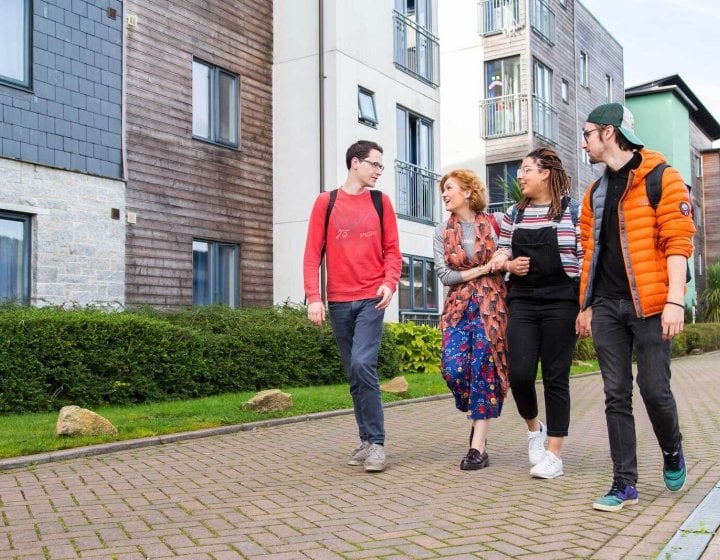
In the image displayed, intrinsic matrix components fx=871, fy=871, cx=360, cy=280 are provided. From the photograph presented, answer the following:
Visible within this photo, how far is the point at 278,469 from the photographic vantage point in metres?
6.05

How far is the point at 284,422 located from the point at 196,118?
24.8 ft

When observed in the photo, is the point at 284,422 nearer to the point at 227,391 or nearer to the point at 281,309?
the point at 227,391

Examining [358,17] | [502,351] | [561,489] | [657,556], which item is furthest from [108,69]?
[657,556]

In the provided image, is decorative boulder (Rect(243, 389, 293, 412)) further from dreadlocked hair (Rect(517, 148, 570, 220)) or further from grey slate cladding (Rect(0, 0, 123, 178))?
grey slate cladding (Rect(0, 0, 123, 178))

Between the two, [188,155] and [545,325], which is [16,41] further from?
[545,325]

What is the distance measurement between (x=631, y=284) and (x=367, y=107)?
43.4ft

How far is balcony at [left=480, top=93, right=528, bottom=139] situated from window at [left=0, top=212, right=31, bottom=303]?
17989 millimetres

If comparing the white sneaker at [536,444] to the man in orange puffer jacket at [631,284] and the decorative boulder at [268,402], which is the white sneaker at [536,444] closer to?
the man in orange puffer jacket at [631,284]

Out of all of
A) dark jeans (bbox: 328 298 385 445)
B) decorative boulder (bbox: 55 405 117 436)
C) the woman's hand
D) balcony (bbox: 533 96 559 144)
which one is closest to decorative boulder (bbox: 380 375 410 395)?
decorative boulder (bbox: 55 405 117 436)

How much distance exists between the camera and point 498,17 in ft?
89.1

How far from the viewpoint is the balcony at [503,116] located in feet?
86.6

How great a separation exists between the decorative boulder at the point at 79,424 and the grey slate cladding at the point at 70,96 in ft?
16.9

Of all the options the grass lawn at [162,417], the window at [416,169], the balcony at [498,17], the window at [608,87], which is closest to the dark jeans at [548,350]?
the grass lawn at [162,417]

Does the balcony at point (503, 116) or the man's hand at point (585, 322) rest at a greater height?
the balcony at point (503, 116)
